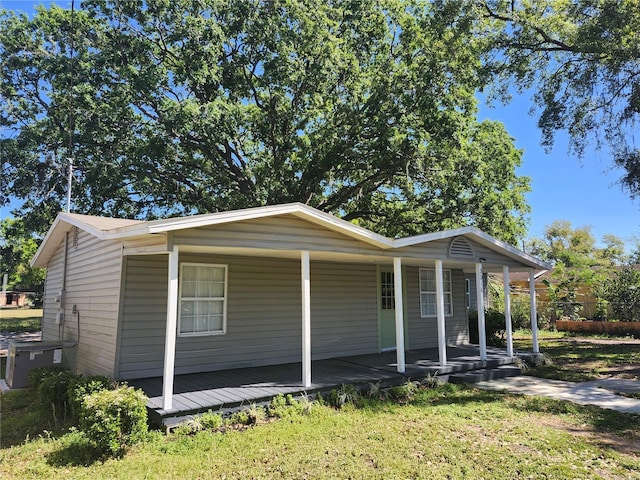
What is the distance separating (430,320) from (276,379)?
5889 millimetres

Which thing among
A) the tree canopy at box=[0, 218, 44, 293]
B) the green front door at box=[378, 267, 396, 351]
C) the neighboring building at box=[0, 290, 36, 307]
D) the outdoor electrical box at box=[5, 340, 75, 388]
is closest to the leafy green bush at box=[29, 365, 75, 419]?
the outdoor electrical box at box=[5, 340, 75, 388]

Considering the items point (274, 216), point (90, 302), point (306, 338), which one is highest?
point (274, 216)

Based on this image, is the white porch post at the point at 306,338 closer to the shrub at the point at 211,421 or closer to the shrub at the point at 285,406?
the shrub at the point at 285,406

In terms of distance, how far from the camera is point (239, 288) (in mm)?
8305

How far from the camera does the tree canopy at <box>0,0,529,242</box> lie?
13.8m

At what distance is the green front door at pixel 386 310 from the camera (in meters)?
10.6

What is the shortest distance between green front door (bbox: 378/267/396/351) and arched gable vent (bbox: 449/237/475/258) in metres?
→ 2.16

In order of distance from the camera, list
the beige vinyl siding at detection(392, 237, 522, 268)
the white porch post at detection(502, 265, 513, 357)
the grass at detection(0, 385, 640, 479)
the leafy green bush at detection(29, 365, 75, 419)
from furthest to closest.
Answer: the white porch post at detection(502, 265, 513, 357)
the beige vinyl siding at detection(392, 237, 522, 268)
the leafy green bush at detection(29, 365, 75, 419)
the grass at detection(0, 385, 640, 479)

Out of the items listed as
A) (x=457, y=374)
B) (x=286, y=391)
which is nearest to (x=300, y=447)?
(x=286, y=391)

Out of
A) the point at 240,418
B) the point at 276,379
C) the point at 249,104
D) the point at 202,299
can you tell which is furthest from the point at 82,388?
the point at 249,104

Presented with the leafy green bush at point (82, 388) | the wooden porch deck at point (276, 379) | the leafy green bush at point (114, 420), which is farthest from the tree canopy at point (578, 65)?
the leafy green bush at point (82, 388)

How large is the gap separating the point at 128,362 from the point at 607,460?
270 inches

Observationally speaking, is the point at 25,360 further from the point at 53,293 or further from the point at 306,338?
the point at 306,338

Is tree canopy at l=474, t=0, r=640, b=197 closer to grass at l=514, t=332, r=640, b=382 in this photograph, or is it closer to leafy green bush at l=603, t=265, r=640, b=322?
grass at l=514, t=332, r=640, b=382
